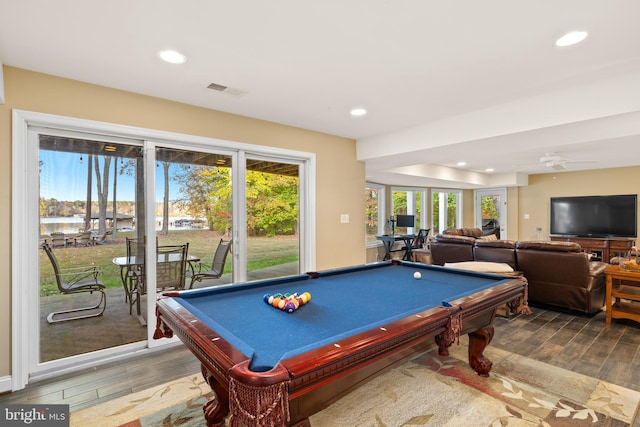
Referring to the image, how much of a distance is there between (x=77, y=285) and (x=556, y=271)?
5.22m

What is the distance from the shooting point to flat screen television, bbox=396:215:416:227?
809cm

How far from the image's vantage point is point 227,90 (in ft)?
9.26

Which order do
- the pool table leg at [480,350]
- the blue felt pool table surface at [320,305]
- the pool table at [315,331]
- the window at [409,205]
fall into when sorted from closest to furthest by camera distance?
1. the pool table at [315,331]
2. the blue felt pool table surface at [320,305]
3. the pool table leg at [480,350]
4. the window at [409,205]

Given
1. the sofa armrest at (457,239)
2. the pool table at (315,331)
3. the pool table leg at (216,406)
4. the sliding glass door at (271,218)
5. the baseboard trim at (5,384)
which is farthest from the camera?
the sofa armrest at (457,239)

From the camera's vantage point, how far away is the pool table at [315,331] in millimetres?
1060

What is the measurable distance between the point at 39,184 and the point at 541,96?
14.4ft

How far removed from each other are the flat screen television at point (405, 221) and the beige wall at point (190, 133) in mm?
3694

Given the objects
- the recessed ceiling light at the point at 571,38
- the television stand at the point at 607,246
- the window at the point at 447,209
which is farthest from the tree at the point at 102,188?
the television stand at the point at 607,246

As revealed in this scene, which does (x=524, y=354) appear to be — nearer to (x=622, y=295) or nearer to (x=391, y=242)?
(x=622, y=295)

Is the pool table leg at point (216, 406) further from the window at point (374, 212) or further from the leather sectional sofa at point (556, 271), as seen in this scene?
the window at point (374, 212)

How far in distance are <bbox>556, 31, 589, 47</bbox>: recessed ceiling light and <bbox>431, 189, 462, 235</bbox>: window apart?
785 centimetres

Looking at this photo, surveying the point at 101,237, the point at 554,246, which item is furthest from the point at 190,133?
the point at 554,246

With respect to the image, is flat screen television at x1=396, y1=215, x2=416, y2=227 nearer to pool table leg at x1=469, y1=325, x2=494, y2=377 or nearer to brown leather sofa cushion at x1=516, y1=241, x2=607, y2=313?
brown leather sofa cushion at x1=516, y1=241, x2=607, y2=313

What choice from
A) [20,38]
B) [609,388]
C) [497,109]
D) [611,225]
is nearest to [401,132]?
[497,109]
